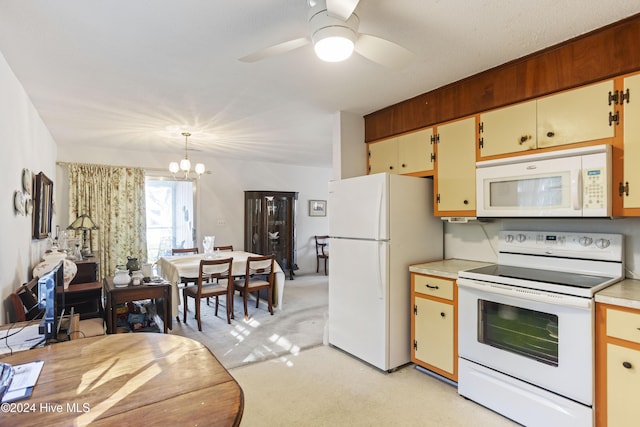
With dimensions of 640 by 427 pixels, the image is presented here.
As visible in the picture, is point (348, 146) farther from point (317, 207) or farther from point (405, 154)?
point (317, 207)

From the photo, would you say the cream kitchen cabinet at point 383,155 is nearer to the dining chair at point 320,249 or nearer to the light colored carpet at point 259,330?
the light colored carpet at point 259,330

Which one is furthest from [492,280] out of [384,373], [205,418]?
[205,418]

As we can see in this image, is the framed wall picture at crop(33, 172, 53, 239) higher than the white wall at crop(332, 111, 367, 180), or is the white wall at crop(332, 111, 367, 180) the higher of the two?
the white wall at crop(332, 111, 367, 180)

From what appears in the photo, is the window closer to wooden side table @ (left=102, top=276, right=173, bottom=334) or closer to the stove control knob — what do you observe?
wooden side table @ (left=102, top=276, right=173, bottom=334)

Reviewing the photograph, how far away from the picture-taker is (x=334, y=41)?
1519 millimetres

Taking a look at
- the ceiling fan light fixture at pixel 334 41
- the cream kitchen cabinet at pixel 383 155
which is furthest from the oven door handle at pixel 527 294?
the ceiling fan light fixture at pixel 334 41

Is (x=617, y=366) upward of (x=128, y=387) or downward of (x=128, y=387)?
downward

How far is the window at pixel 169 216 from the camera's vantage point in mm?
5805

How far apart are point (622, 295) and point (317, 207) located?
19.8ft

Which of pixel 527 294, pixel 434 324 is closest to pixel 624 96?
pixel 527 294

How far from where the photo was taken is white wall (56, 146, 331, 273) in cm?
521

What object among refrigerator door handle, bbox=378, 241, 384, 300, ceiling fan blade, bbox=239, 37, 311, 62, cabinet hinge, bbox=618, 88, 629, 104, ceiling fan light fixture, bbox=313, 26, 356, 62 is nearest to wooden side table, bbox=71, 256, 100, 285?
refrigerator door handle, bbox=378, 241, 384, 300

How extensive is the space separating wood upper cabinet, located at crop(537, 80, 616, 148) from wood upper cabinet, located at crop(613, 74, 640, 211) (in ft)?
0.21

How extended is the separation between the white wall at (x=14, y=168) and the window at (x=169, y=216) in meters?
2.39
